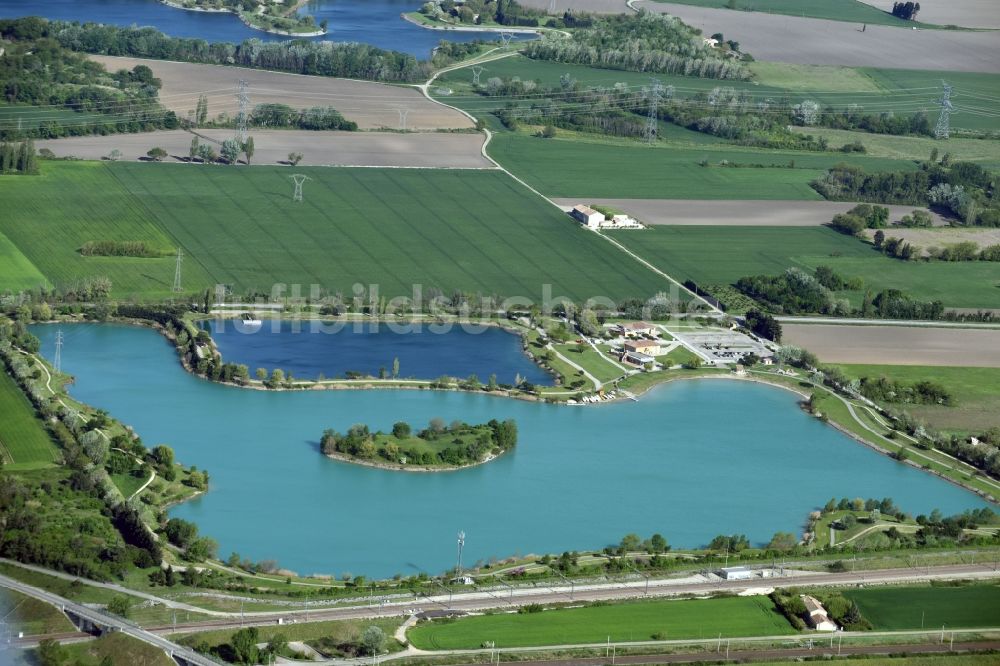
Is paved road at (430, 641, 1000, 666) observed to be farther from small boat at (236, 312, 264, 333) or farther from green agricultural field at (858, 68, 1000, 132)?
green agricultural field at (858, 68, 1000, 132)

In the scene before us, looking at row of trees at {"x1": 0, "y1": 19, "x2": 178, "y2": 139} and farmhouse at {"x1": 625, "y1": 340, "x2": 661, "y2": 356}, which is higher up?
row of trees at {"x1": 0, "y1": 19, "x2": 178, "y2": 139}

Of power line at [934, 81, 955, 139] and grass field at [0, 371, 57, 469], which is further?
power line at [934, 81, 955, 139]

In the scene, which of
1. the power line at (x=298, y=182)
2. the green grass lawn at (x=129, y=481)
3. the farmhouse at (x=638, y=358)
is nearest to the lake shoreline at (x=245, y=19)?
the power line at (x=298, y=182)

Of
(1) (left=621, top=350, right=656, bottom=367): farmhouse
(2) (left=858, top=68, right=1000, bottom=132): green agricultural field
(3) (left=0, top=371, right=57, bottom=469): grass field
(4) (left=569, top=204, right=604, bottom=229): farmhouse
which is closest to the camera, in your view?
(3) (left=0, top=371, right=57, bottom=469): grass field

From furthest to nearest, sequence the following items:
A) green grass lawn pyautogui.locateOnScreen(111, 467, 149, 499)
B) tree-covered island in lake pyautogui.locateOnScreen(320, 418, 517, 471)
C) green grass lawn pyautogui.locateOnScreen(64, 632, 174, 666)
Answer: tree-covered island in lake pyautogui.locateOnScreen(320, 418, 517, 471), green grass lawn pyautogui.locateOnScreen(111, 467, 149, 499), green grass lawn pyautogui.locateOnScreen(64, 632, 174, 666)

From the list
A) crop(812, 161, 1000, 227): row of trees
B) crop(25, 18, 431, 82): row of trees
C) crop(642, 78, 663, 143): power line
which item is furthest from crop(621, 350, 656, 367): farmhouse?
crop(25, 18, 431, 82): row of trees

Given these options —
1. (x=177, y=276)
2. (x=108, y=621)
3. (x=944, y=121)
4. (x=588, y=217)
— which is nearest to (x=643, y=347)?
(x=588, y=217)

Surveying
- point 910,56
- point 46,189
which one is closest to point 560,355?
point 46,189
